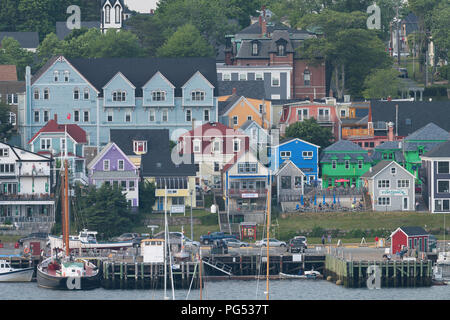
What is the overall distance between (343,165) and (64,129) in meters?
23.7

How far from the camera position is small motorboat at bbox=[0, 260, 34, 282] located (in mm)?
119812

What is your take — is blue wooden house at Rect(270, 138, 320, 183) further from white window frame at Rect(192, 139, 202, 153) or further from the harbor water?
the harbor water

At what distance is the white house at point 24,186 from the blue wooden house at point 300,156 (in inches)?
755

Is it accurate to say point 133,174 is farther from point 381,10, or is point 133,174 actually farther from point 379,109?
point 381,10

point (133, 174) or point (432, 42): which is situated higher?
point (432, 42)

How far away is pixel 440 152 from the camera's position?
138 metres

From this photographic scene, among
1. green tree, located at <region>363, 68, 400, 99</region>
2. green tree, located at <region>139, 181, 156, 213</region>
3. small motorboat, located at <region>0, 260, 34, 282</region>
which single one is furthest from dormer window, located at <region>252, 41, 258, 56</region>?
small motorboat, located at <region>0, 260, 34, 282</region>

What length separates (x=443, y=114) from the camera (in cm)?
15588

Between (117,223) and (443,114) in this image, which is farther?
(443,114)

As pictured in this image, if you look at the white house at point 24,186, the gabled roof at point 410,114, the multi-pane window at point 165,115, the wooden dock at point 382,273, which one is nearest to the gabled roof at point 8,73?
the multi-pane window at point 165,115

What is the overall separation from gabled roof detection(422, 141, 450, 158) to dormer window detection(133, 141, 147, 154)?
2303cm

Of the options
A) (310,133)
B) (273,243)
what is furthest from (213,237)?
(310,133)
